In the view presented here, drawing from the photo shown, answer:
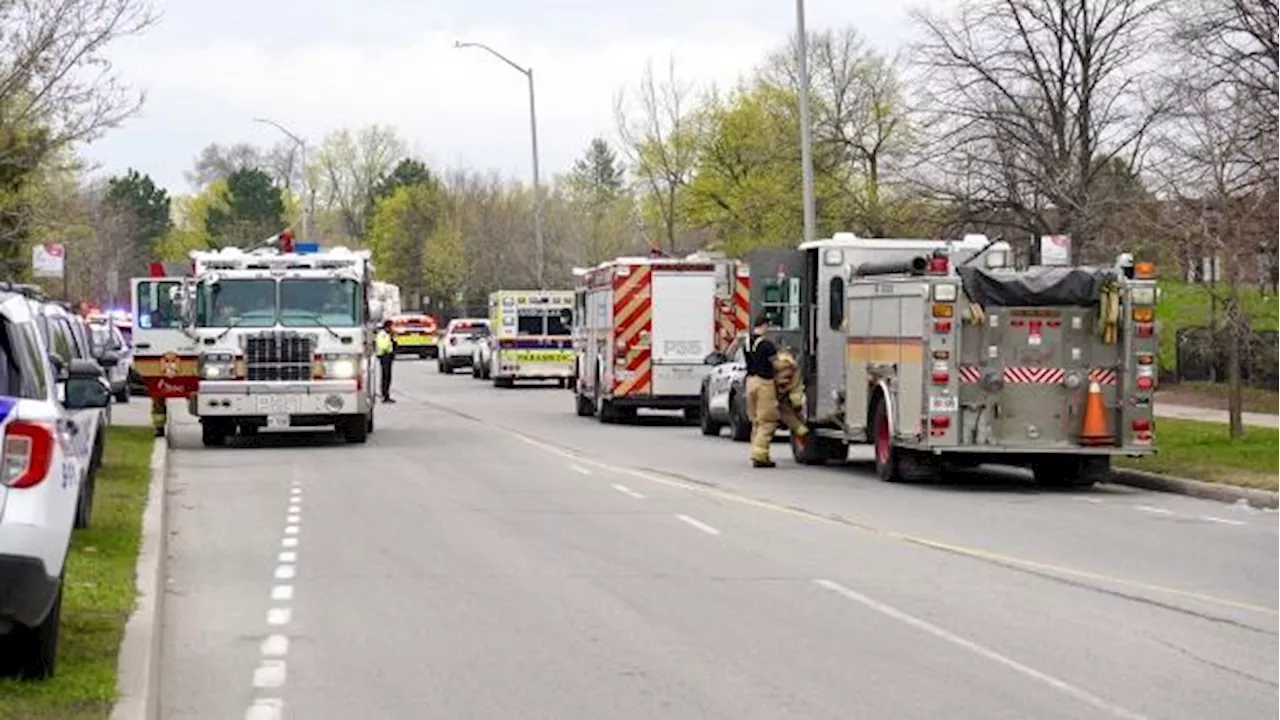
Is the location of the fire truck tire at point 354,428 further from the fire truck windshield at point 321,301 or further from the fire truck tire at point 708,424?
the fire truck tire at point 708,424

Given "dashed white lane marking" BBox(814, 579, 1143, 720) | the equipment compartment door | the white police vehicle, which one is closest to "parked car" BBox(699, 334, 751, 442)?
the equipment compartment door

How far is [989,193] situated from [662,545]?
80.5 ft

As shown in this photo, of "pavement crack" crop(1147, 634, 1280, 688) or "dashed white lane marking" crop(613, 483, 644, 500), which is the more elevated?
"dashed white lane marking" crop(613, 483, 644, 500)

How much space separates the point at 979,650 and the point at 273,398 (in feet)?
56.7

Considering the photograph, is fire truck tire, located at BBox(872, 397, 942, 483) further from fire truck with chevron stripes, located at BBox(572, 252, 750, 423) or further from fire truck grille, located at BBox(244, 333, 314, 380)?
fire truck with chevron stripes, located at BBox(572, 252, 750, 423)

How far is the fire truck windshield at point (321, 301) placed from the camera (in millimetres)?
26938

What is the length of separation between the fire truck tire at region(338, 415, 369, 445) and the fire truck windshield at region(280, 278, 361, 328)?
4.76ft

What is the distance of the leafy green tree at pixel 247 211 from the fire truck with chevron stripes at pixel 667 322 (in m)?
79.4

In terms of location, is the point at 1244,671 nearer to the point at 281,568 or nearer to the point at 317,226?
the point at 281,568

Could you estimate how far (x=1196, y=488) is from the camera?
21.1 m

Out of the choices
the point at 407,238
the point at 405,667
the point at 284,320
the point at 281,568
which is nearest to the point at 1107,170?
the point at 284,320

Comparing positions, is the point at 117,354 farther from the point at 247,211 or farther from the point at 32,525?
the point at 247,211

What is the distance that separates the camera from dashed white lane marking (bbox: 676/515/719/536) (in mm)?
16484

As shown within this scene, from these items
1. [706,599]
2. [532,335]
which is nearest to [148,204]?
[532,335]
